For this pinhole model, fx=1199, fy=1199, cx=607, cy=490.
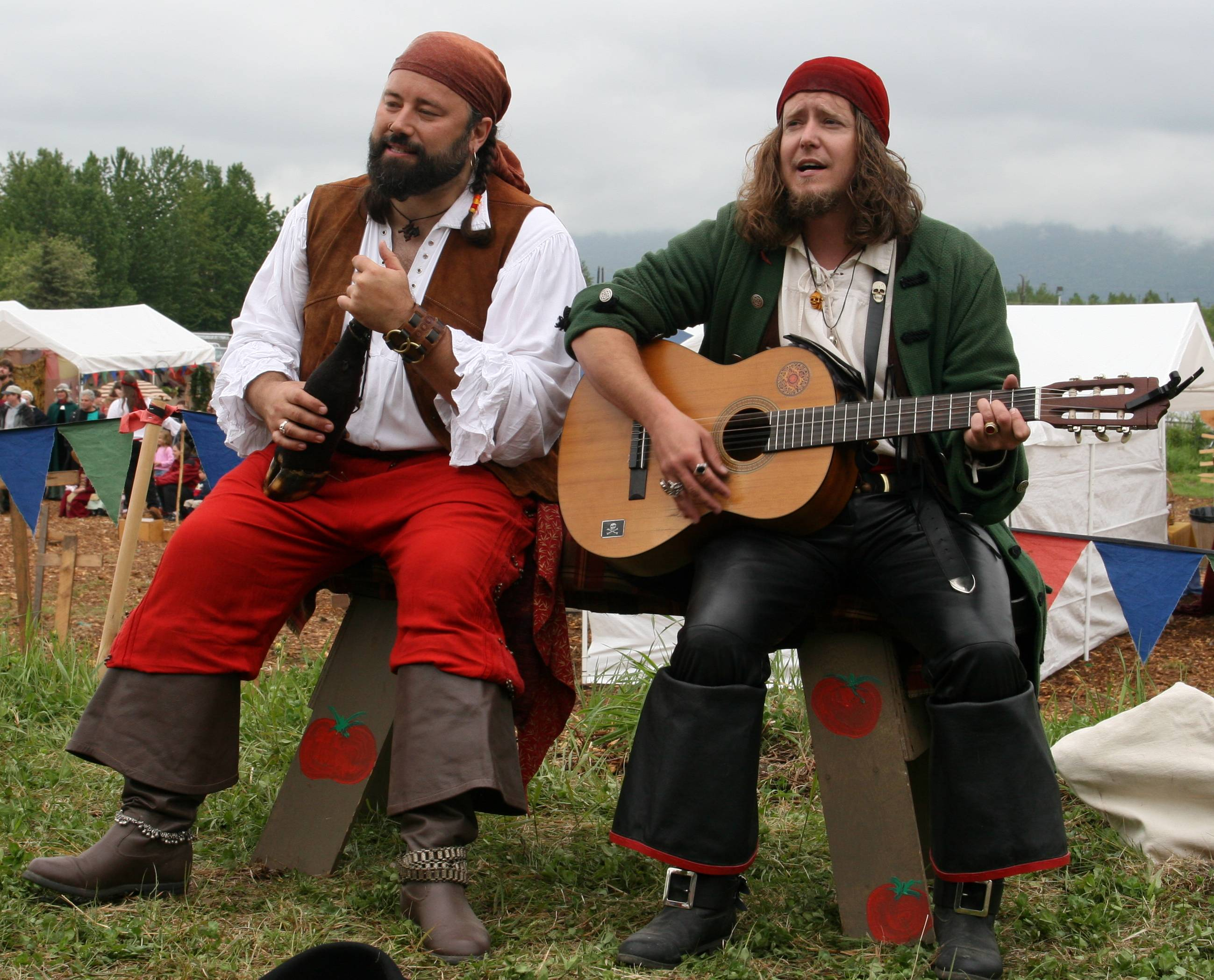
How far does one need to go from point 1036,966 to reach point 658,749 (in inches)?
33.2

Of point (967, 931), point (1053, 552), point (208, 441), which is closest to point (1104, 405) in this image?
point (967, 931)

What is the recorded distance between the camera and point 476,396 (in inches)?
109

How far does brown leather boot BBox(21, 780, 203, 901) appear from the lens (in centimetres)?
251

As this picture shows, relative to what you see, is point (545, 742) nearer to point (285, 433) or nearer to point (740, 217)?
point (285, 433)

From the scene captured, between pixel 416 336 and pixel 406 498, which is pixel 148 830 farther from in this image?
pixel 416 336

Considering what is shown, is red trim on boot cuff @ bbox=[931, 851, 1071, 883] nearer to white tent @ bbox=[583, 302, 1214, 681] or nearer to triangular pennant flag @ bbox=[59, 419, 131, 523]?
triangular pennant flag @ bbox=[59, 419, 131, 523]

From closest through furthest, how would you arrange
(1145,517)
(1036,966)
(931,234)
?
(1036,966) < (931,234) < (1145,517)

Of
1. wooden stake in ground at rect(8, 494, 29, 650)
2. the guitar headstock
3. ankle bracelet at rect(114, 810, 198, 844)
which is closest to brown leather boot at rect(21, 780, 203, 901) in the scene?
ankle bracelet at rect(114, 810, 198, 844)

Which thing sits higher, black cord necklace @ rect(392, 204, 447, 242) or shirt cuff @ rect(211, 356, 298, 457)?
black cord necklace @ rect(392, 204, 447, 242)

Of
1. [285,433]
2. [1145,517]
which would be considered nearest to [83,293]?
[1145,517]

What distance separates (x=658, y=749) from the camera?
2.42 metres

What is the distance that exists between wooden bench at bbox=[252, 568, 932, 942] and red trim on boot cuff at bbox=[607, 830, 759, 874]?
29 centimetres

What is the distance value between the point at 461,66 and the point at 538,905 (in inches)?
80.3

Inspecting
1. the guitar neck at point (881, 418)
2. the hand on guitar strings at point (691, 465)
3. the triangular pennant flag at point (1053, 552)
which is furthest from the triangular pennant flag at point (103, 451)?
the triangular pennant flag at point (1053, 552)
